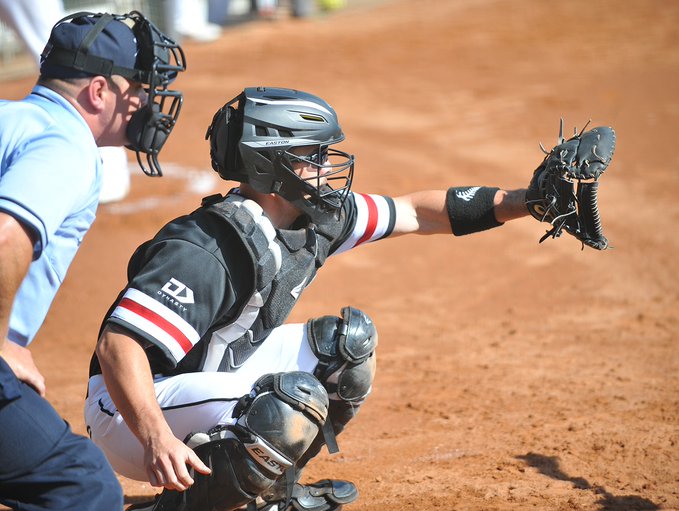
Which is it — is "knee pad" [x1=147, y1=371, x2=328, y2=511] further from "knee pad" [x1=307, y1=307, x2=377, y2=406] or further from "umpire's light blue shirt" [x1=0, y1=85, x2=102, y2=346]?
"umpire's light blue shirt" [x1=0, y1=85, x2=102, y2=346]

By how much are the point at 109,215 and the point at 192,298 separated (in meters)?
4.94

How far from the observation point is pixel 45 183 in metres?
2.48

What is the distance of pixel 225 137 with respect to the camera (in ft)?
11.3

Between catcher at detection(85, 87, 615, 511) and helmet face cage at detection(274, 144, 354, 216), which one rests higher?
helmet face cage at detection(274, 144, 354, 216)

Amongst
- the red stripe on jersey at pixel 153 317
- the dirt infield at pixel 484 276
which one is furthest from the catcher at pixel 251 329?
the dirt infield at pixel 484 276

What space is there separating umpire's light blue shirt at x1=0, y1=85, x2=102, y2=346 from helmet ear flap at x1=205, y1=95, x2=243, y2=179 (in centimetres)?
61

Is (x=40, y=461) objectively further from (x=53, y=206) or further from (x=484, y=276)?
(x=484, y=276)

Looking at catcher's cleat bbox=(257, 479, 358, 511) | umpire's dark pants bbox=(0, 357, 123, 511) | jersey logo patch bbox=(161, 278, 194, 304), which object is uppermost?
jersey logo patch bbox=(161, 278, 194, 304)

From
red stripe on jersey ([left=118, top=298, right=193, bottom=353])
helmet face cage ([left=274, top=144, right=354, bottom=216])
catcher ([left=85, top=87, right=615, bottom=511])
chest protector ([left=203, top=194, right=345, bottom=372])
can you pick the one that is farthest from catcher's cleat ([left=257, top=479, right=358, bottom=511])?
helmet face cage ([left=274, top=144, right=354, bottom=216])

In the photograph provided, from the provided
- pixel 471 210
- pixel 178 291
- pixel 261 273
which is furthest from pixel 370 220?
pixel 178 291

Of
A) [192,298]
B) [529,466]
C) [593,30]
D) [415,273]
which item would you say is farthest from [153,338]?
[593,30]

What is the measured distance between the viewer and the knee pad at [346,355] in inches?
136

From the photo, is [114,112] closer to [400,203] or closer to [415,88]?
[400,203]

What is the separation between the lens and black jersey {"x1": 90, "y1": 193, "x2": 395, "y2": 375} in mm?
3010
